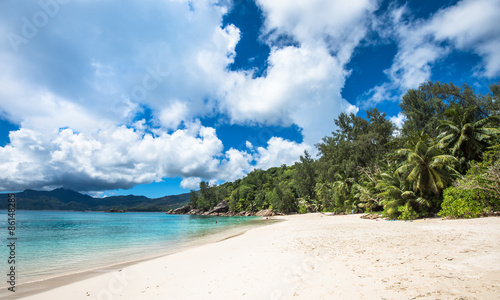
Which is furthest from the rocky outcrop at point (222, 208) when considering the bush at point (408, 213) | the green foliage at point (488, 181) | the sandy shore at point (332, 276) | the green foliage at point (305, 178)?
the sandy shore at point (332, 276)

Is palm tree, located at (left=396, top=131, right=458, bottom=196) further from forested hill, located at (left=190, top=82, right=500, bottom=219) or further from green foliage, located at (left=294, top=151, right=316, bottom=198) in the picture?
green foliage, located at (left=294, top=151, right=316, bottom=198)

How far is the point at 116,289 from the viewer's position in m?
6.98

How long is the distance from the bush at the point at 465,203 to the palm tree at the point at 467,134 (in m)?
6.93

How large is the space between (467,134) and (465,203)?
9095 millimetres

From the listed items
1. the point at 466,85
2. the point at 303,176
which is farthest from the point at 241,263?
the point at 303,176

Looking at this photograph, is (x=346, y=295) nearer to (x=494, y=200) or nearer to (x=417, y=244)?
(x=417, y=244)

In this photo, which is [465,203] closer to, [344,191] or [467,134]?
[467,134]

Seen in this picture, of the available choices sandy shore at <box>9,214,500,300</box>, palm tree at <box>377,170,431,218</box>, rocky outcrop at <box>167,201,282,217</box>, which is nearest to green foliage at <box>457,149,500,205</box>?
palm tree at <box>377,170,431,218</box>

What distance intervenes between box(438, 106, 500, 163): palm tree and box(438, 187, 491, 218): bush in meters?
6.93

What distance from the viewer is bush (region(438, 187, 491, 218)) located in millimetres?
14875

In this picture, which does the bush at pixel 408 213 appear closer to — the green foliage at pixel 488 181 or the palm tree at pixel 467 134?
the green foliage at pixel 488 181

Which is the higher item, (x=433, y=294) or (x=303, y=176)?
(x=303, y=176)

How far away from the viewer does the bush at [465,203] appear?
1488 cm

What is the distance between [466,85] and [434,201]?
797 inches
